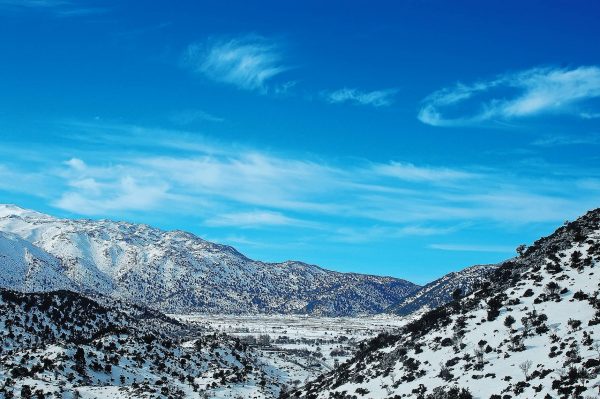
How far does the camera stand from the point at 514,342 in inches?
2264

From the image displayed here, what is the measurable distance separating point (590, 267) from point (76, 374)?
300ft

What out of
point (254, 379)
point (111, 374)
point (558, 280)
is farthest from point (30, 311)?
point (558, 280)

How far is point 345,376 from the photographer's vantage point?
3364 inches

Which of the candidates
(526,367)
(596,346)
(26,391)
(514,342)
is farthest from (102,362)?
(596,346)

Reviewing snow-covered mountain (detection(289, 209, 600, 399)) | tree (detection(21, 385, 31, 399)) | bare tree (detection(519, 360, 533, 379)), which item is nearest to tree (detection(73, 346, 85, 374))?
tree (detection(21, 385, 31, 399))

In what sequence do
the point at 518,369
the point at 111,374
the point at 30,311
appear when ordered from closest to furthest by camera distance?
the point at 518,369
the point at 111,374
the point at 30,311

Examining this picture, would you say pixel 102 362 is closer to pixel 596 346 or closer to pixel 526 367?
pixel 526 367

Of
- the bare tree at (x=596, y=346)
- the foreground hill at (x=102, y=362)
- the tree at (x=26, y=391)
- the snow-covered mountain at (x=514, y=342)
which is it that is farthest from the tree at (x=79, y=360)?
the bare tree at (x=596, y=346)

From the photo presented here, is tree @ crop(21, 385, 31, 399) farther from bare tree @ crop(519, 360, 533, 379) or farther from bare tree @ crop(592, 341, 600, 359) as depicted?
bare tree @ crop(592, 341, 600, 359)

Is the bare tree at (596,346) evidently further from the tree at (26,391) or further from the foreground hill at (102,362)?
the tree at (26,391)

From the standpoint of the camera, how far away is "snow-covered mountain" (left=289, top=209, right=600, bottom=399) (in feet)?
158

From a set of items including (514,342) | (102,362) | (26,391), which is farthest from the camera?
(102,362)

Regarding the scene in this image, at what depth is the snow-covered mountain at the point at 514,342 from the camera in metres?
48.2

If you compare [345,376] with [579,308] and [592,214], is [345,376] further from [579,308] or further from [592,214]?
[592,214]
